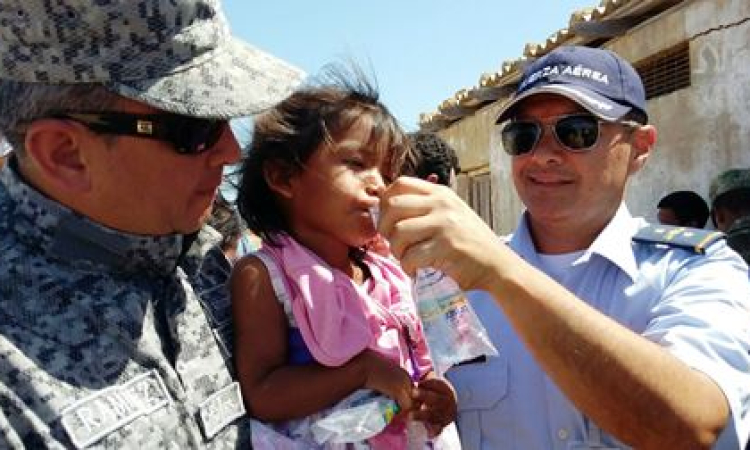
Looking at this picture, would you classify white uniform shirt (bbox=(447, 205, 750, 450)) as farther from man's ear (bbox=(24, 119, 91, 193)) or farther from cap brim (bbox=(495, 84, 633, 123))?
man's ear (bbox=(24, 119, 91, 193))

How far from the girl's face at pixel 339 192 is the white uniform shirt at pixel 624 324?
1.38 feet

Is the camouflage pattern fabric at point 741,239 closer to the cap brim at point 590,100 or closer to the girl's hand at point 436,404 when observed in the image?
the cap brim at point 590,100

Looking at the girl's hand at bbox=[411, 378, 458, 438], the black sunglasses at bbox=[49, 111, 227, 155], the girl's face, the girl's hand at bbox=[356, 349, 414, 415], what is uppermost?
the black sunglasses at bbox=[49, 111, 227, 155]

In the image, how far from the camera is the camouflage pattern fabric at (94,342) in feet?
4.04

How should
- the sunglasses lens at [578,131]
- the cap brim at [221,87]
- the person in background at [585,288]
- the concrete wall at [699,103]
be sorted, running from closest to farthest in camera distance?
the cap brim at [221,87], the person in background at [585,288], the sunglasses lens at [578,131], the concrete wall at [699,103]

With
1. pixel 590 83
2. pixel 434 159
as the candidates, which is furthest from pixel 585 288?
pixel 434 159

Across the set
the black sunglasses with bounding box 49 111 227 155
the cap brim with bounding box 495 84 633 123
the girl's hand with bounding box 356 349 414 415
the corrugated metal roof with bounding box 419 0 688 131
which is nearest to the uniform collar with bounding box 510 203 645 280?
the cap brim with bounding box 495 84 633 123

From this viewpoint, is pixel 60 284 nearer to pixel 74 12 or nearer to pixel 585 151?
pixel 74 12

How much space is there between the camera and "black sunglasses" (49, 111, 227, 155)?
134 centimetres

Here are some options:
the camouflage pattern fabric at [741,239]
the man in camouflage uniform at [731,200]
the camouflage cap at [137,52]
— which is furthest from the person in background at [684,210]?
the camouflage cap at [137,52]

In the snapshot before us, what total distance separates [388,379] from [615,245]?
2.20ft

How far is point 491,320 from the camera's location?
7.06 feet

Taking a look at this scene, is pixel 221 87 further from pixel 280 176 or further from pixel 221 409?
pixel 280 176

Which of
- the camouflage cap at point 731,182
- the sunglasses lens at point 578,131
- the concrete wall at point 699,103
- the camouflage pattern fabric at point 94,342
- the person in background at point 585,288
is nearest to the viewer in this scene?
the camouflage pattern fabric at point 94,342
